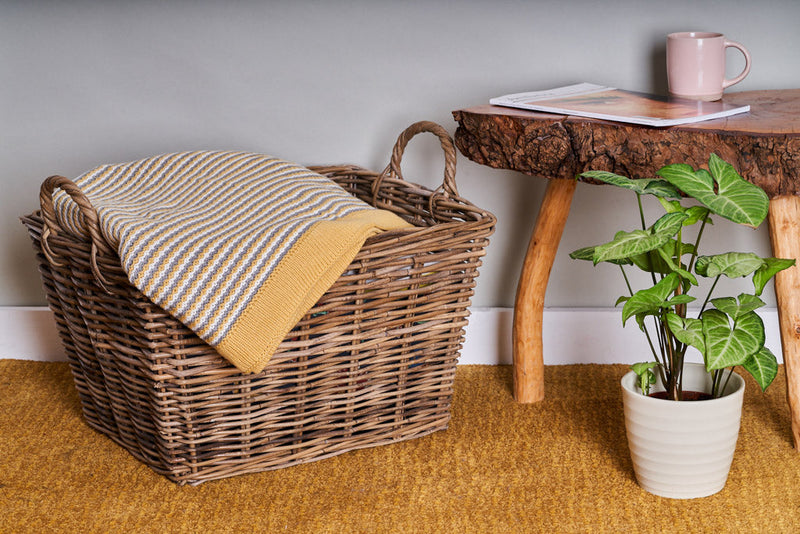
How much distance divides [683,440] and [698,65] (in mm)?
547

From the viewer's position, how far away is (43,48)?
1.48 m

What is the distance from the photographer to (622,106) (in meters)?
1.15

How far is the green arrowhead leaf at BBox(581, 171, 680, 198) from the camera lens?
0.95 m

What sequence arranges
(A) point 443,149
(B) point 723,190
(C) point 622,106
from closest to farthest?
1. (B) point 723,190
2. (C) point 622,106
3. (A) point 443,149

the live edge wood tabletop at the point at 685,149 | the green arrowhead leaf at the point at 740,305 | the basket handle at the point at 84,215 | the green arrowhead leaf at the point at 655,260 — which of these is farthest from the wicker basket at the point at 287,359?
the green arrowhead leaf at the point at 740,305

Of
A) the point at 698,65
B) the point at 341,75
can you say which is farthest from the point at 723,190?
the point at 341,75

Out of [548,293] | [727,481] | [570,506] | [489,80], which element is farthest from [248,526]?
[489,80]

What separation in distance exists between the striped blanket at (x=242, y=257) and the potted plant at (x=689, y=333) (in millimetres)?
321

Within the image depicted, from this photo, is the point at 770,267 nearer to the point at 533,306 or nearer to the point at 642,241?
the point at 642,241

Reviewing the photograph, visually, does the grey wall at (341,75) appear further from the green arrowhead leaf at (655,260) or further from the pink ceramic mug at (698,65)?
the green arrowhead leaf at (655,260)

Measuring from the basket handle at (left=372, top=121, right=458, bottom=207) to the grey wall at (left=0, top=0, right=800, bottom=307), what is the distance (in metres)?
0.12

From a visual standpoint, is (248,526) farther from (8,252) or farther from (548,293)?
(8,252)

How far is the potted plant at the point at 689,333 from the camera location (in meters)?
0.93

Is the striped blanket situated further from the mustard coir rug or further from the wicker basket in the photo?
the mustard coir rug
